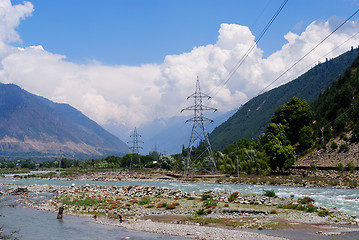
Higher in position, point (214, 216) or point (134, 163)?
point (134, 163)

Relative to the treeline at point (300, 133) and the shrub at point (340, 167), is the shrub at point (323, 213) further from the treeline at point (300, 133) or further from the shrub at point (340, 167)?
the treeline at point (300, 133)

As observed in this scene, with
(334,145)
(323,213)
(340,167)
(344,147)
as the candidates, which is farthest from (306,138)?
(323,213)

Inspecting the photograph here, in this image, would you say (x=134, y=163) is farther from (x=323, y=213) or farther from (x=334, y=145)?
(x=323, y=213)

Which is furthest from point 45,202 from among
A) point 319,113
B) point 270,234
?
point 319,113

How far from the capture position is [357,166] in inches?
2704

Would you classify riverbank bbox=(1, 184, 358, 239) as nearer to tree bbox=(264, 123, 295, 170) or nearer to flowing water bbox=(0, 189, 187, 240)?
flowing water bbox=(0, 189, 187, 240)

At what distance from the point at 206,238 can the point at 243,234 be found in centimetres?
275

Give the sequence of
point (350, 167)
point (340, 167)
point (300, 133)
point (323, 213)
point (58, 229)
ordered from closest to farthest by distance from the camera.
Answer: point (58, 229), point (323, 213), point (350, 167), point (340, 167), point (300, 133)

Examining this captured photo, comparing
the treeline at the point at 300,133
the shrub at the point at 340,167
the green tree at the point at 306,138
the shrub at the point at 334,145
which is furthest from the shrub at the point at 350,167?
the green tree at the point at 306,138

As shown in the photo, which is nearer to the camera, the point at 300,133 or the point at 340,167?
the point at 340,167

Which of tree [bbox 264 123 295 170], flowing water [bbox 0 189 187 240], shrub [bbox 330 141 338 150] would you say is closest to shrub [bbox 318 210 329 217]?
flowing water [bbox 0 189 187 240]

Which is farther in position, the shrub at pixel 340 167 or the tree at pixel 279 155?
the tree at pixel 279 155

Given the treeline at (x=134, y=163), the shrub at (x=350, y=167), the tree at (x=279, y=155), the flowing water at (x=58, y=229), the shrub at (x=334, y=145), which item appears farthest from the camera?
the treeline at (x=134, y=163)

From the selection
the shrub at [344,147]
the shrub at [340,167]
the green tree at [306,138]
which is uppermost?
the green tree at [306,138]
